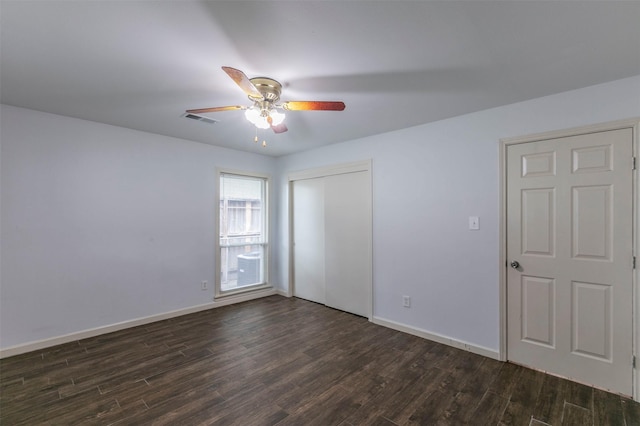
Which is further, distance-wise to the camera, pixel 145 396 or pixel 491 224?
pixel 491 224

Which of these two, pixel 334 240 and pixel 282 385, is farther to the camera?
pixel 334 240

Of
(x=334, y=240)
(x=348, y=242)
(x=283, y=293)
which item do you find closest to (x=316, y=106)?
(x=348, y=242)

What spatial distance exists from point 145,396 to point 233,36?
8.96ft

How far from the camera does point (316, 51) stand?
1.87 metres

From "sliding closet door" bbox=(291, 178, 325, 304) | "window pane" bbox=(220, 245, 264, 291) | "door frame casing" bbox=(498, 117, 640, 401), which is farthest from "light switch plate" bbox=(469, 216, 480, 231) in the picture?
"window pane" bbox=(220, 245, 264, 291)

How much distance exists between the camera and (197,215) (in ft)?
13.7

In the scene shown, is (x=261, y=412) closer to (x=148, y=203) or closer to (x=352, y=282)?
(x=352, y=282)

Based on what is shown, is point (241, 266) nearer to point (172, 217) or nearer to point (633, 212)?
point (172, 217)

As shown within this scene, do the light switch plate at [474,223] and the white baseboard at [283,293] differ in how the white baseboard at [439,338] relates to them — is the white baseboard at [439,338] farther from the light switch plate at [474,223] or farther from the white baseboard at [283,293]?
the white baseboard at [283,293]

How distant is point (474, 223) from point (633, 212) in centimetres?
113

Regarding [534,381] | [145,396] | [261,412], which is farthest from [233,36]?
[534,381]

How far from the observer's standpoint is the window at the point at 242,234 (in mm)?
4535

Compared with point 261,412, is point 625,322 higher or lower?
higher

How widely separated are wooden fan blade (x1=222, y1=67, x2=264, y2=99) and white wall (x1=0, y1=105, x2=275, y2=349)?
2.49 m
